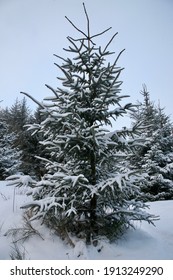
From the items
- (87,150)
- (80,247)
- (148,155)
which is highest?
(148,155)

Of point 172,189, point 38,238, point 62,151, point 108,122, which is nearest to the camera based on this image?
point 38,238

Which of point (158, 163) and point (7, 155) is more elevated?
point (7, 155)

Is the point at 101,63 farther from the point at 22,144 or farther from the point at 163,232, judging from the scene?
the point at 22,144

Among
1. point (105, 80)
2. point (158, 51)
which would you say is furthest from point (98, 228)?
point (158, 51)

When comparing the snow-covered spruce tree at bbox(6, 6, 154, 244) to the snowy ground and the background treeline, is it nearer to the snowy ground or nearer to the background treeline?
the snowy ground

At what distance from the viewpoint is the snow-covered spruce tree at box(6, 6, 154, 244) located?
11.4ft

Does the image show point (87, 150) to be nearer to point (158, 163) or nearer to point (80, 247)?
point (80, 247)

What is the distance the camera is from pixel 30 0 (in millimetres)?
10523

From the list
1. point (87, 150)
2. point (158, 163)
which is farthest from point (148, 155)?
point (87, 150)

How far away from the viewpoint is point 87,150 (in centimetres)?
371

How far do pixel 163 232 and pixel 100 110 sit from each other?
9.10 feet

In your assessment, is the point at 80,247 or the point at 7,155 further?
the point at 7,155

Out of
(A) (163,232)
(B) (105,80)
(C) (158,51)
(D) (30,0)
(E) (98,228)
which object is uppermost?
(D) (30,0)

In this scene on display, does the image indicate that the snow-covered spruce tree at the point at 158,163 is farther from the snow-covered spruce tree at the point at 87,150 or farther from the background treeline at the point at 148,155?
the snow-covered spruce tree at the point at 87,150
